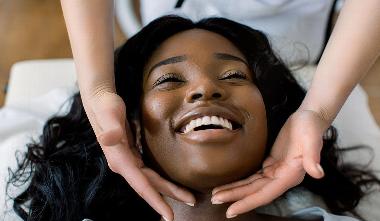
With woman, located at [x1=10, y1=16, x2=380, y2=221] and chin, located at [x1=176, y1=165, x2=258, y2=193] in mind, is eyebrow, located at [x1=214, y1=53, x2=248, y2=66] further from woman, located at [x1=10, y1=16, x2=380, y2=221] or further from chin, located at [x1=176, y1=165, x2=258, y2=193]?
chin, located at [x1=176, y1=165, x2=258, y2=193]

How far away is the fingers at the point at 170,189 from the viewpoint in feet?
3.34

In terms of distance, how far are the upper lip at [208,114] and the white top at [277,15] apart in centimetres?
57

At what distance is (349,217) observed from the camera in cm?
124

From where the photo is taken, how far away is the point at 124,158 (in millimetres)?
974

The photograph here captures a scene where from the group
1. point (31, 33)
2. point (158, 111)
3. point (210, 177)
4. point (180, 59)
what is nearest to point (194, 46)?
point (180, 59)

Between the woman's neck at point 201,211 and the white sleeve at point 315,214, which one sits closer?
the woman's neck at point 201,211

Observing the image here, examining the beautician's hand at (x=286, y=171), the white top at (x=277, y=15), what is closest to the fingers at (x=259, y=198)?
the beautician's hand at (x=286, y=171)

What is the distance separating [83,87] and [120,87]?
0.58ft

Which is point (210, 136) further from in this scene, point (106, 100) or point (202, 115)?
point (106, 100)

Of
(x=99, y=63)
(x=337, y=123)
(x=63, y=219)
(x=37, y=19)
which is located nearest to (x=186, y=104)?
(x=99, y=63)

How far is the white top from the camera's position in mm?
1558

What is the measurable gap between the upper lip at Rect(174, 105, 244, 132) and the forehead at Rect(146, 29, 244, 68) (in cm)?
12

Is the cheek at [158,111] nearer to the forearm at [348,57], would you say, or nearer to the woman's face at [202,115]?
the woman's face at [202,115]

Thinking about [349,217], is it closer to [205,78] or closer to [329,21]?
[205,78]
